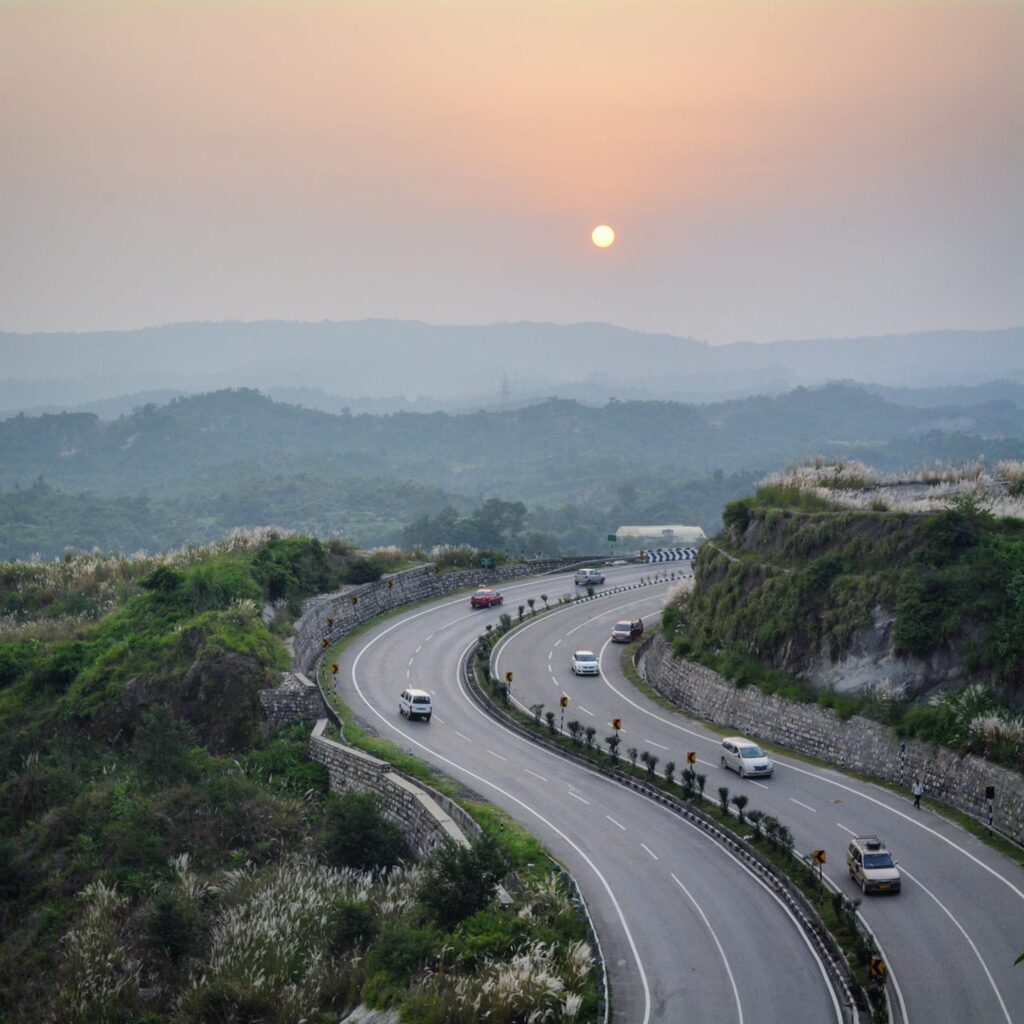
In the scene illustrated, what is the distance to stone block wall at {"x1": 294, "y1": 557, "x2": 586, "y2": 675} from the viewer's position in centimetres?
5641

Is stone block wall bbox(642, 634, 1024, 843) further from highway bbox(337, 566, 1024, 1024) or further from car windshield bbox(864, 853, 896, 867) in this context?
car windshield bbox(864, 853, 896, 867)

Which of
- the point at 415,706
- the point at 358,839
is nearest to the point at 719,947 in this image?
the point at 358,839

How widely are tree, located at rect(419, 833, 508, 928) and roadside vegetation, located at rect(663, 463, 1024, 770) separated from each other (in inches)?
537

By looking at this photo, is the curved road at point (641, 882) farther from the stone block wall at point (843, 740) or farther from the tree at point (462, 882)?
the stone block wall at point (843, 740)

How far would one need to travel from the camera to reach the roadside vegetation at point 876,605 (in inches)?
1398

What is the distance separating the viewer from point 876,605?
4088cm

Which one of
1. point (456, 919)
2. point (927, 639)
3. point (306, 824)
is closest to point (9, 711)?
point (306, 824)

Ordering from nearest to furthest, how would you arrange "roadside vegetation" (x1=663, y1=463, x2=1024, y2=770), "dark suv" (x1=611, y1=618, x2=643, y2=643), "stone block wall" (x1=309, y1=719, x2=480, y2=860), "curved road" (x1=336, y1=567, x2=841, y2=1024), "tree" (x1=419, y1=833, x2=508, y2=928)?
"curved road" (x1=336, y1=567, x2=841, y2=1024), "tree" (x1=419, y1=833, x2=508, y2=928), "stone block wall" (x1=309, y1=719, x2=480, y2=860), "roadside vegetation" (x1=663, y1=463, x2=1024, y2=770), "dark suv" (x1=611, y1=618, x2=643, y2=643)

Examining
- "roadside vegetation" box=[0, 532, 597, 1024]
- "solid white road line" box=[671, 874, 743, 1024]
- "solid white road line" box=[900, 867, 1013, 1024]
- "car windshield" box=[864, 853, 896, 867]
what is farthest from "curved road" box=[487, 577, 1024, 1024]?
"roadside vegetation" box=[0, 532, 597, 1024]

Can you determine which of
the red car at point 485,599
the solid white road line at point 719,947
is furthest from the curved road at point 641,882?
the red car at point 485,599

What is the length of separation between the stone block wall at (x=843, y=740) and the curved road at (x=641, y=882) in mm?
5152

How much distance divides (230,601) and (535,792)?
2386cm

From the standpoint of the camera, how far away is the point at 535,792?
3719cm

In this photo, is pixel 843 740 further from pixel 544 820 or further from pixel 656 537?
pixel 656 537
